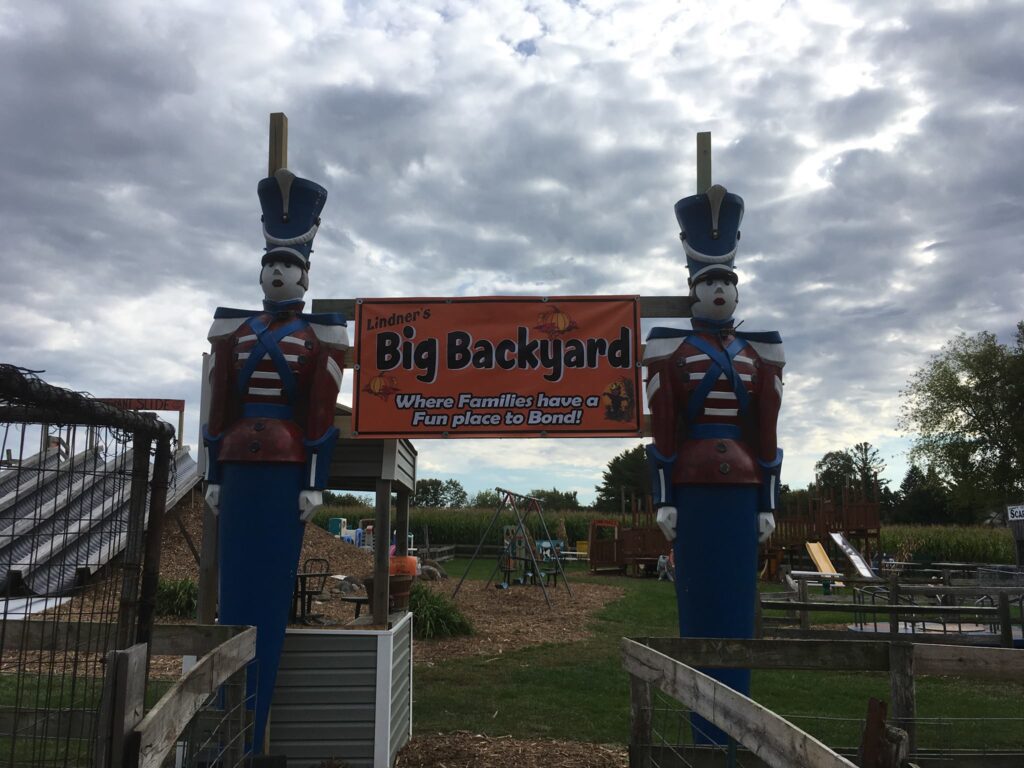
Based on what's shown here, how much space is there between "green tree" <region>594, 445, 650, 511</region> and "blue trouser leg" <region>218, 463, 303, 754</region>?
61497mm

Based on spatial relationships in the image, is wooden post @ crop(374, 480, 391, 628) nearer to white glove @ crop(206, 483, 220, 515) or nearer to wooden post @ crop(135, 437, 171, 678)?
white glove @ crop(206, 483, 220, 515)

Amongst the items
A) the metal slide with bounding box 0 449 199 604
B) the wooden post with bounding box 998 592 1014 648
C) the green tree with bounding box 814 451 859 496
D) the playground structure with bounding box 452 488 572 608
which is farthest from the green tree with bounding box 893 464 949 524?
the metal slide with bounding box 0 449 199 604

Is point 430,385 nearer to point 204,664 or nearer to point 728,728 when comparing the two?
point 204,664

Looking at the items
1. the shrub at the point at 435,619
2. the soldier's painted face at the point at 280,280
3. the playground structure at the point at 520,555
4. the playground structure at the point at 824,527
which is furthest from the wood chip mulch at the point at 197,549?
the playground structure at the point at 824,527

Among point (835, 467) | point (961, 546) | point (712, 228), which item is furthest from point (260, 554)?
point (835, 467)

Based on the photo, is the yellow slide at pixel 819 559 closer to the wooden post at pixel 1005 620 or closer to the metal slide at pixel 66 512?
the wooden post at pixel 1005 620

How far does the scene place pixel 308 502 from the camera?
5.91m

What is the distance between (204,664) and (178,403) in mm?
A: 16253

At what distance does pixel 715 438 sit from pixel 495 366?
180 centimetres

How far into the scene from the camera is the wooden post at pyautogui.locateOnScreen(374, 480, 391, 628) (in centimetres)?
641

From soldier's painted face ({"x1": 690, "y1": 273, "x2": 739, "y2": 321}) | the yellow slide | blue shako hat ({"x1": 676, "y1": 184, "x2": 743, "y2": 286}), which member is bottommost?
the yellow slide

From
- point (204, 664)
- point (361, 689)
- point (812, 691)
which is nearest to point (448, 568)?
point (812, 691)

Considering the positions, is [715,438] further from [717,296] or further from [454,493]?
[454,493]

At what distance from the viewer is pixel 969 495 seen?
36.9 m
